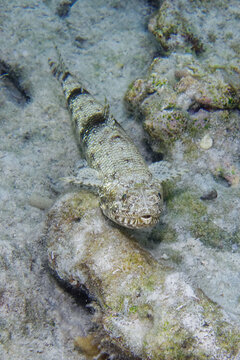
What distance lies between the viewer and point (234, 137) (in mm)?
4770

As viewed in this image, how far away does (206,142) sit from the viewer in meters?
4.73

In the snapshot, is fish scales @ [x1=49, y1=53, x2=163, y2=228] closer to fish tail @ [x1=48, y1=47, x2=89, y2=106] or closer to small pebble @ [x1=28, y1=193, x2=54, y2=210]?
fish tail @ [x1=48, y1=47, x2=89, y2=106]

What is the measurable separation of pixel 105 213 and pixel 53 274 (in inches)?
48.5

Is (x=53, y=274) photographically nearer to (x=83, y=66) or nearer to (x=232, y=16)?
(x=83, y=66)

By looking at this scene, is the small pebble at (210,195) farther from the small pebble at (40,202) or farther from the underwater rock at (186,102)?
the small pebble at (40,202)

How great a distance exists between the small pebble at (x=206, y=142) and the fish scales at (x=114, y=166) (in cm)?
123

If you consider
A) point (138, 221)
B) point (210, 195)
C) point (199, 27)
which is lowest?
point (210, 195)

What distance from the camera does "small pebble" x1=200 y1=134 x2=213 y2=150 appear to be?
4.73 meters

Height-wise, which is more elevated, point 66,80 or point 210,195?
point 66,80

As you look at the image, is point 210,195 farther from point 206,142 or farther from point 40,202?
point 40,202

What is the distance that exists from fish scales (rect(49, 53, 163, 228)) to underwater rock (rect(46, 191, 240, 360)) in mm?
302

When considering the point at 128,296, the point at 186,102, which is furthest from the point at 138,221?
the point at 186,102

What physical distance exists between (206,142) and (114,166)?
5.98ft

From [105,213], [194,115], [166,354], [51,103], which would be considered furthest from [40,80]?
[166,354]
